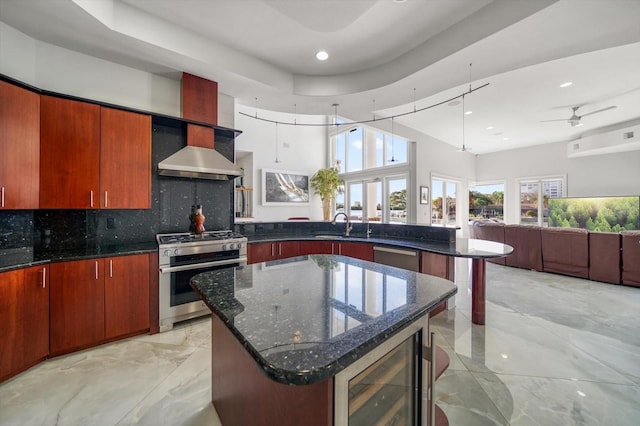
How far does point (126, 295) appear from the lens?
7.86ft

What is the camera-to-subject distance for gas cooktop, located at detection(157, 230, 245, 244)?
272 centimetres

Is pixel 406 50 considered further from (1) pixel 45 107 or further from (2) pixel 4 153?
(2) pixel 4 153

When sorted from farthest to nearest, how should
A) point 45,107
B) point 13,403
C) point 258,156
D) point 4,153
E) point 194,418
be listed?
point 258,156 < point 45,107 < point 4,153 < point 13,403 < point 194,418

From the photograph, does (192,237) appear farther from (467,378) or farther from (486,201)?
(486,201)

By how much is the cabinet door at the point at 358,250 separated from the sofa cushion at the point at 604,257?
13.5 feet

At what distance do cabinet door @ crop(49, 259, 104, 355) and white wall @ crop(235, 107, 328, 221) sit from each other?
15.4 feet

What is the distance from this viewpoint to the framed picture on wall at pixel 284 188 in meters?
7.06

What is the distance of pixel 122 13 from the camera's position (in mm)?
2275

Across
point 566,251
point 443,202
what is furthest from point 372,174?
point 566,251

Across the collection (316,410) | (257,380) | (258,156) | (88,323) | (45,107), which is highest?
(258,156)

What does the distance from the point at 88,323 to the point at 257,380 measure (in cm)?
217

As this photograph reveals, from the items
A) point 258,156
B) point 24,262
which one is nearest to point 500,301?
point 24,262

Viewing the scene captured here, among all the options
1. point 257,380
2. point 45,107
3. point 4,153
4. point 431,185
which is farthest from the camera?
point 431,185

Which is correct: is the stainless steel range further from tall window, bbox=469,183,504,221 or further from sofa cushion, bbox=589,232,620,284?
tall window, bbox=469,183,504,221
